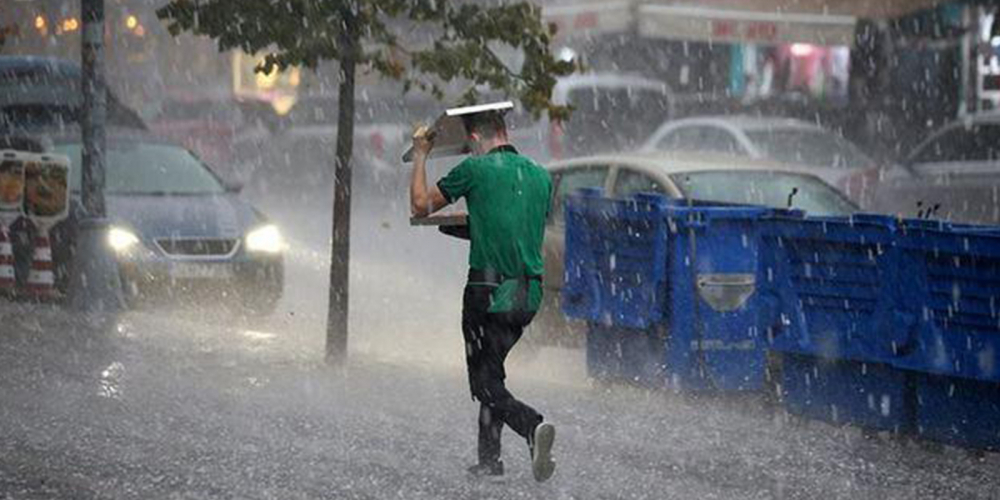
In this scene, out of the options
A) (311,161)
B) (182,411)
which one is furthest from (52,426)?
(311,161)

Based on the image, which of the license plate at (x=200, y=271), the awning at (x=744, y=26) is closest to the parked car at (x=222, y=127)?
the awning at (x=744, y=26)

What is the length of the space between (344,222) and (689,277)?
94.0 inches

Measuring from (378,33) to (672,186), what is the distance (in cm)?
222

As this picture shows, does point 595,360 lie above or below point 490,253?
below

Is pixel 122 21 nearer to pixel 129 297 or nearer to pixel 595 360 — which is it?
pixel 129 297

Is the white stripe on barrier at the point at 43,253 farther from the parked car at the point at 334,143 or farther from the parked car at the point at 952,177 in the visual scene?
the parked car at the point at 334,143

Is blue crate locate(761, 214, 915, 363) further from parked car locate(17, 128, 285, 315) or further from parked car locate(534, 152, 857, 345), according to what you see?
parked car locate(17, 128, 285, 315)

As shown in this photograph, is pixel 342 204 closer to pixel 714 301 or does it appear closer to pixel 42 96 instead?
pixel 714 301

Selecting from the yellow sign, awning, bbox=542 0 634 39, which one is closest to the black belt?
the yellow sign

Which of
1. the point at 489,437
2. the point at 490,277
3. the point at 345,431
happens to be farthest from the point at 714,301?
the point at 490,277

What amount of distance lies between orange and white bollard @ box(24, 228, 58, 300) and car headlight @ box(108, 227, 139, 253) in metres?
0.78

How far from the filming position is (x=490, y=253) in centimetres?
913

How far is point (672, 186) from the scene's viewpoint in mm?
13602

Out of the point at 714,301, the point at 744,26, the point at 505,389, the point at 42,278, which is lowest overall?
the point at 42,278
